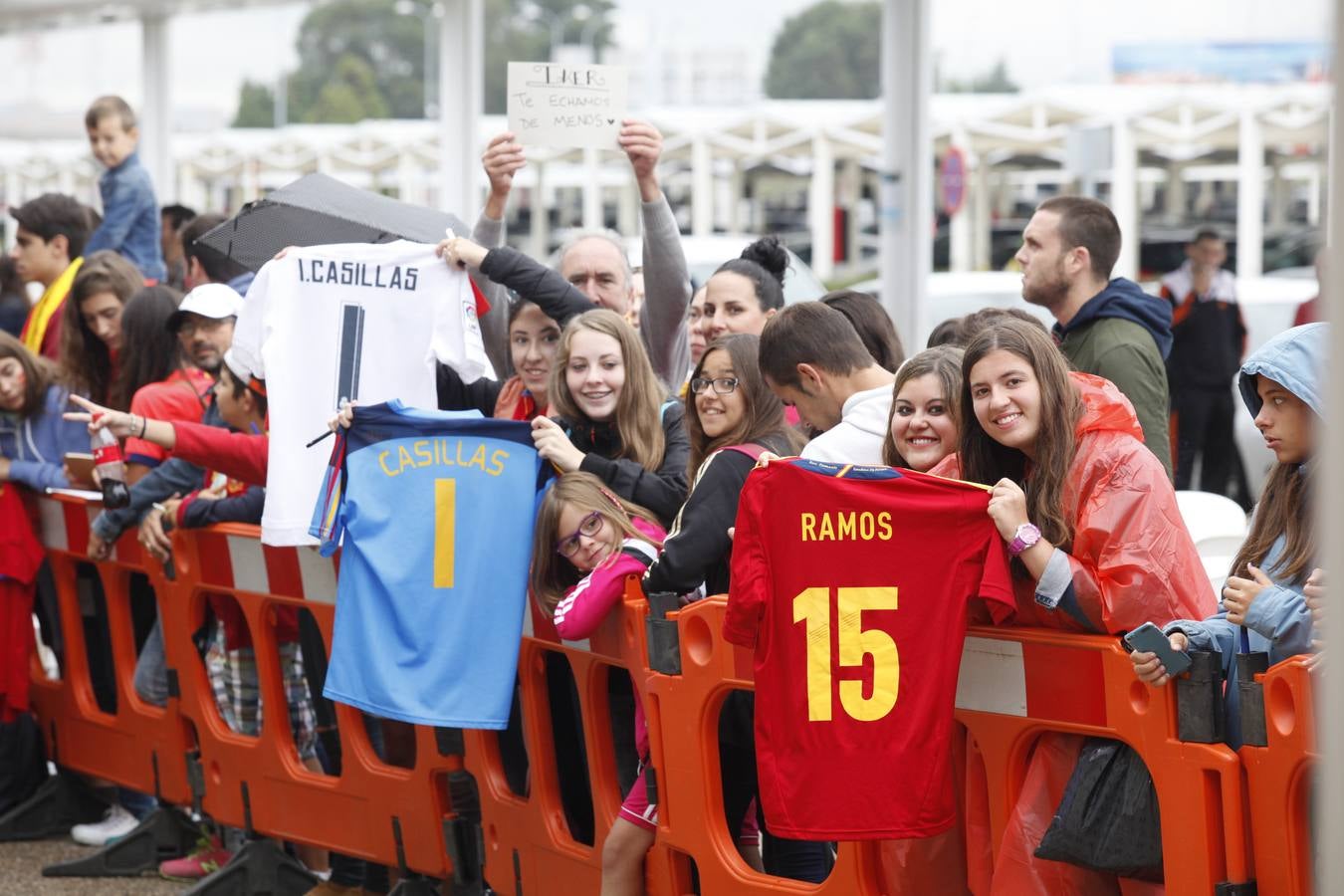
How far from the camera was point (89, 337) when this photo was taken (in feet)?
24.4

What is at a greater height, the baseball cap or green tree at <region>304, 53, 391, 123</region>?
green tree at <region>304, 53, 391, 123</region>

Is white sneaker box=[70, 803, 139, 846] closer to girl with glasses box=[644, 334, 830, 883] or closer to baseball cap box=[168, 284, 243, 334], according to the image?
baseball cap box=[168, 284, 243, 334]

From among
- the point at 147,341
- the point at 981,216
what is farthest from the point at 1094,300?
the point at 981,216

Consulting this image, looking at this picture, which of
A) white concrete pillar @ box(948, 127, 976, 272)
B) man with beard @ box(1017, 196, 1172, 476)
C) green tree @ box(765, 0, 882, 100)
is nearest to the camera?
man with beard @ box(1017, 196, 1172, 476)

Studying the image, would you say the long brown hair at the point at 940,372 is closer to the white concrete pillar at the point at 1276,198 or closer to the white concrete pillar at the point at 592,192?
the white concrete pillar at the point at 592,192

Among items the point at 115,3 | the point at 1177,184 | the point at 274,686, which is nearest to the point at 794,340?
the point at 274,686

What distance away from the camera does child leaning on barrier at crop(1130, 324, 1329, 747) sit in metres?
3.37

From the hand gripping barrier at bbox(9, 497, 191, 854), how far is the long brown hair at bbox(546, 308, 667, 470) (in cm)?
209

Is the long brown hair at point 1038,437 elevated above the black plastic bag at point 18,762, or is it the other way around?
→ the long brown hair at point 1038,437

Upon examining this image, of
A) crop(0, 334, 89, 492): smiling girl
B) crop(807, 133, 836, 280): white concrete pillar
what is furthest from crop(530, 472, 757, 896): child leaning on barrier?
crop(807, 133, 836, 280): white concrete pillar

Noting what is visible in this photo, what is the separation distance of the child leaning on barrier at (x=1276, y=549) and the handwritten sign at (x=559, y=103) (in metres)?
2.86

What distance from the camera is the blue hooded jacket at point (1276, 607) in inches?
132

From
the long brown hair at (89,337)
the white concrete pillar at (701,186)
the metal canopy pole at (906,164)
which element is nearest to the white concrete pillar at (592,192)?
the white concrete pillar at (701,186)

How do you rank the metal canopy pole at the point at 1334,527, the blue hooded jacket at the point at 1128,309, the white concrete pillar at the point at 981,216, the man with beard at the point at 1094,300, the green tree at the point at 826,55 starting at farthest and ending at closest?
the white concrete pillar at the point at 981,216, the green tree at the point at 826,55, the blue hooded jacket at the point at 1128,309, the man with beard at the point at 1094,300, the metal canopy pole at the point at 1334,527
